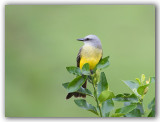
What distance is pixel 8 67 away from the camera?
2.55 meters

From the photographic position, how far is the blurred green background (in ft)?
8.27

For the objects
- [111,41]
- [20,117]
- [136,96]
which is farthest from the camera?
[111,41]

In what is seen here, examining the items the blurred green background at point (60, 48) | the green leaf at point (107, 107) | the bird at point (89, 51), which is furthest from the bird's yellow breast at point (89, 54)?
the green leaf at point (107, 107)

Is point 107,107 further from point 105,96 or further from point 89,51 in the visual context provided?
point 89,51

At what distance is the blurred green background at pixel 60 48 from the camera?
252 cm

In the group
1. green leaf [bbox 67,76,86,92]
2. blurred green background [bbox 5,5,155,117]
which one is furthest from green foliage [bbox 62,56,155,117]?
blurred green background [bbox 5,5,155,117]

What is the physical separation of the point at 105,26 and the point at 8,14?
0.91 meters

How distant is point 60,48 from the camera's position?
8.84 feet

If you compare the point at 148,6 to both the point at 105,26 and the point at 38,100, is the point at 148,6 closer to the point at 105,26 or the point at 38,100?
the point at 105,26

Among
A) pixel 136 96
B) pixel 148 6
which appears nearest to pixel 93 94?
pixel 136 96

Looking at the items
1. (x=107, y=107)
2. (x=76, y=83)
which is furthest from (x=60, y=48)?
(x=107, y=107)

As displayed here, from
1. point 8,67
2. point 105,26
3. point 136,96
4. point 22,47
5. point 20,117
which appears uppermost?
point 105,26

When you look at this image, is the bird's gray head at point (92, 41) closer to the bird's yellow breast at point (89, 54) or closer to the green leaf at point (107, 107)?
the bird's yellow breast at point (89, 54)

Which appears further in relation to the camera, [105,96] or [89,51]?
[89,51]
